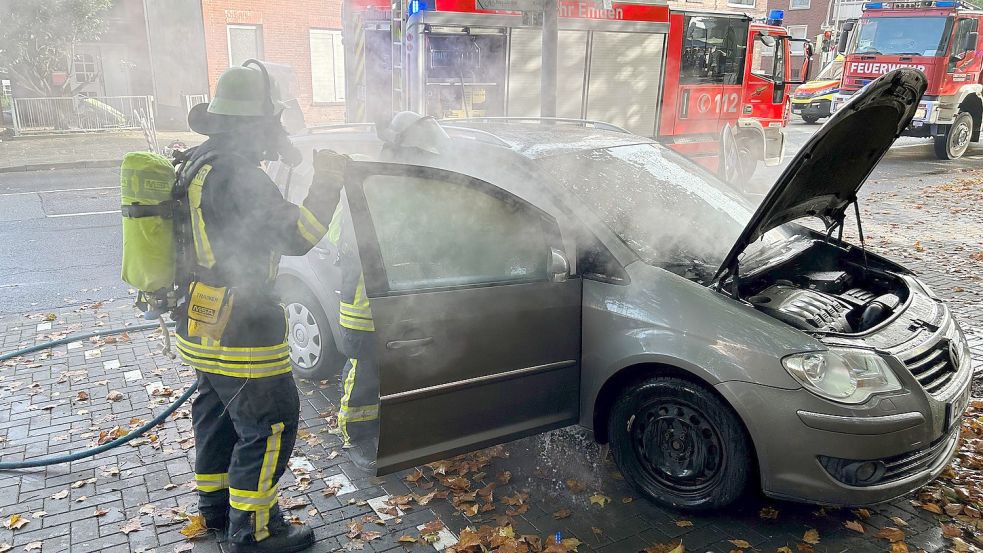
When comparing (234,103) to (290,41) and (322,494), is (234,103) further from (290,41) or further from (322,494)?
(290,41)

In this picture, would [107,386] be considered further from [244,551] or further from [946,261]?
[946,261]

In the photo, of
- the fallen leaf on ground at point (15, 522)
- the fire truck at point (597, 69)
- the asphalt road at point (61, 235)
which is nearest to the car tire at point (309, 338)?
the fallen leaf on ground at point (15, 522)

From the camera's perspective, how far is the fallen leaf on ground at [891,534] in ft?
10.5

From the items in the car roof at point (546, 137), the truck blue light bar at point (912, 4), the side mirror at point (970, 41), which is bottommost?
the car roof at point (546, 137)

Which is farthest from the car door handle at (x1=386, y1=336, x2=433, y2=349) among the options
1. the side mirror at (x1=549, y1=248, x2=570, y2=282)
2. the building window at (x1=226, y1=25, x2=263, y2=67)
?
the building window at (x1=226, y1=25, x2=263, y2=67)

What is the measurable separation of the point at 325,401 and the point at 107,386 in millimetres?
1507

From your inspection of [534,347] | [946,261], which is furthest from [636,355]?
[946,261]

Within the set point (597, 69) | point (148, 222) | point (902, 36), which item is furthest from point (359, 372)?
point (902, 36)

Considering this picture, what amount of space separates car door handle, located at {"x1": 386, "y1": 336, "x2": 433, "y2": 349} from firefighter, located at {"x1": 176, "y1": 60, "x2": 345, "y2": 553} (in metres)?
0.45

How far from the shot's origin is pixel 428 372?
10.4 feet

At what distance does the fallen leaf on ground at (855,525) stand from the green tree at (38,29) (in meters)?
5.45

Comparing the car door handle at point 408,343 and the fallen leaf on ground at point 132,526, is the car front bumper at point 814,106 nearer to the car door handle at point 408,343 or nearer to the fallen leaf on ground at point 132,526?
the car door handle at point 408,343

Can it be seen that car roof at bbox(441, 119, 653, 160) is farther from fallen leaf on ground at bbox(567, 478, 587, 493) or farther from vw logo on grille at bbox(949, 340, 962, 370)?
vw logo on grille at bbox(949, 340, 962, 370)

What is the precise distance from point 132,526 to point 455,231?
6.67 ft
